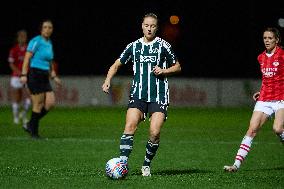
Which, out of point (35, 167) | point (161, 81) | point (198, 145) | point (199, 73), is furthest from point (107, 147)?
point (199, 73)

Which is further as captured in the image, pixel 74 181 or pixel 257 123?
pixel 257 123

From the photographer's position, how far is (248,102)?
3512cm

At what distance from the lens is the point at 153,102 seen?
1121 centimetres

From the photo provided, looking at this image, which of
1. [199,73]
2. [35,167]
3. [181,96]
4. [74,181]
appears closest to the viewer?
[74,181]

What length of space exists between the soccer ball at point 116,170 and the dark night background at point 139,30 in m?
30.7

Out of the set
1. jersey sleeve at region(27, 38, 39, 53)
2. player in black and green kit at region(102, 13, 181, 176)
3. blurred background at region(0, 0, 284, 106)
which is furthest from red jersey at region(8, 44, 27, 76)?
blurred background at region(0, 0, 284, 106)

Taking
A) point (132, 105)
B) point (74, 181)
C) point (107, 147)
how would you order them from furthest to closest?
1. point (107, 147)
2. point (132, 105)
3. point (74, 181)

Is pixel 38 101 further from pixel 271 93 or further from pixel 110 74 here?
pixel 271 93

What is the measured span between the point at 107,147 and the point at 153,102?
4489 millimetres

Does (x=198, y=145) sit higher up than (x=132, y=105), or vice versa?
(x=132, y=105)

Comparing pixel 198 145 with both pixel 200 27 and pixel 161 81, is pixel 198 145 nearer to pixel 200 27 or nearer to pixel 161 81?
pixel 161 81

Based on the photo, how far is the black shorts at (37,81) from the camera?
1695cm

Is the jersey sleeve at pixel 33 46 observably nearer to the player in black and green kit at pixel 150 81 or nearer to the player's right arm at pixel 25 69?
the player's right arm at pixel 25 69

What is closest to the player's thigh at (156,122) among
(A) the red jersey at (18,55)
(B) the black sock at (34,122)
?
(B) the black sock at (34,122)
